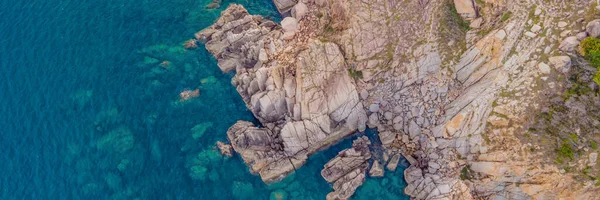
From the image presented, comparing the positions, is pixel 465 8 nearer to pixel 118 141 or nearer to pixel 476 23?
pixel 476 23

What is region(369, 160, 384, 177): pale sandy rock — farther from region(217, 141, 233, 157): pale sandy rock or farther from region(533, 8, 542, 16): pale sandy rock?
region(533, 8, 542, 16): pale sandy rock

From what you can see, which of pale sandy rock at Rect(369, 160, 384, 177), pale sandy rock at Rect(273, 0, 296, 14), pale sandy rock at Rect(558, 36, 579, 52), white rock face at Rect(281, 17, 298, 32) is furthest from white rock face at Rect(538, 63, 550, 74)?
pale sandy rock at Rect(273, 0, 296, 14)

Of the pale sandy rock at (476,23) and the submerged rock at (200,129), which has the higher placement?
the pale sandy rock at (476,23)

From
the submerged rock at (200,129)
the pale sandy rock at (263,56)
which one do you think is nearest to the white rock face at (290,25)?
the pale sandy rock at (263,56)

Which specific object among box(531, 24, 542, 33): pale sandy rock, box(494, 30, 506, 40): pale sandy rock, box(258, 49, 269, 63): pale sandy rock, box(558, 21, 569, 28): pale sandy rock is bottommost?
box(258, 49, 269, 63): pale sandy rock

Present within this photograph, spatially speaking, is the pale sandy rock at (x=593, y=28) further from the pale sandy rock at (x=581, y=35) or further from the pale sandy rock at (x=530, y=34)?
the pale sandy rock at (x=530, y=34)

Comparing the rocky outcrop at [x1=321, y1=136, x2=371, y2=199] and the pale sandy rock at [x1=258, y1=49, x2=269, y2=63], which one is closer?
the rocky outcrop at [x1=321, y1=136, x2=371, y2=199]

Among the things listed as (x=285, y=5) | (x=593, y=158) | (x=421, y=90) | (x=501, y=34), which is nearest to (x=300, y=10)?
(x=285, y=5)

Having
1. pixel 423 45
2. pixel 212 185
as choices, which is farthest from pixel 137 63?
pixel 423 45
